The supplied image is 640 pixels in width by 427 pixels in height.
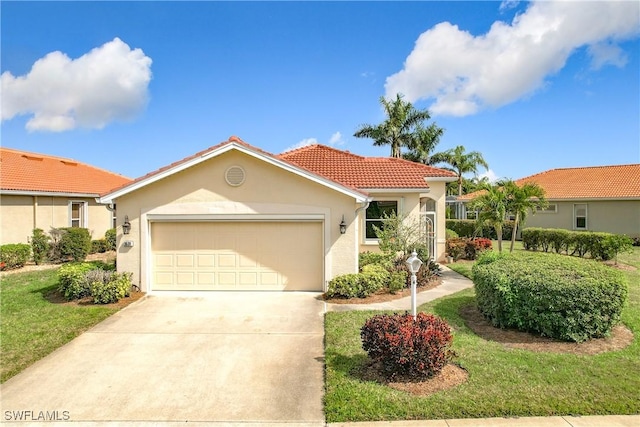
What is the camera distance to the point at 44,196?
60.2 feet

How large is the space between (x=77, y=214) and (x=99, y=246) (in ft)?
7.42

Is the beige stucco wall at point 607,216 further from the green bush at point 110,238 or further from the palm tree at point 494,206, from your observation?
the green bush at point 110,238

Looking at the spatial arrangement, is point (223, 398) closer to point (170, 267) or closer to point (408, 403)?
point (408, 403)

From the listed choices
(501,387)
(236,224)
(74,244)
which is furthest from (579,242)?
(74,244)

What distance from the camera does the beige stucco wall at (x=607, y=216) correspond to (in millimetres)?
24156

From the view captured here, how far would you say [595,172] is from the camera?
28.9 metres

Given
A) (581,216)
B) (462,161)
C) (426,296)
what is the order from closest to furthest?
(426,296) → (581,216) → (462,161)

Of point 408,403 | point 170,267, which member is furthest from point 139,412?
point 170,267

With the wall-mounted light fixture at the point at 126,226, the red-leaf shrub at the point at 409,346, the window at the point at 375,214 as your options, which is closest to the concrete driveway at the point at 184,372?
the red-leaf shrub at the point at 409,346

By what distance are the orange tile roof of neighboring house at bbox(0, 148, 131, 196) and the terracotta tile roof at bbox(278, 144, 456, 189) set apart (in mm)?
12453

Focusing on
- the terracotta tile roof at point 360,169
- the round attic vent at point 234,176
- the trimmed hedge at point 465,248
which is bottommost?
the trimmed hedge at point 465,248

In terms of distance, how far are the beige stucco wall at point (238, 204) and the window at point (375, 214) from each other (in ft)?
13.5

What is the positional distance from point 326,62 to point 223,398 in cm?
1333

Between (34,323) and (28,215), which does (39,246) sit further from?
Result: (34,323)
